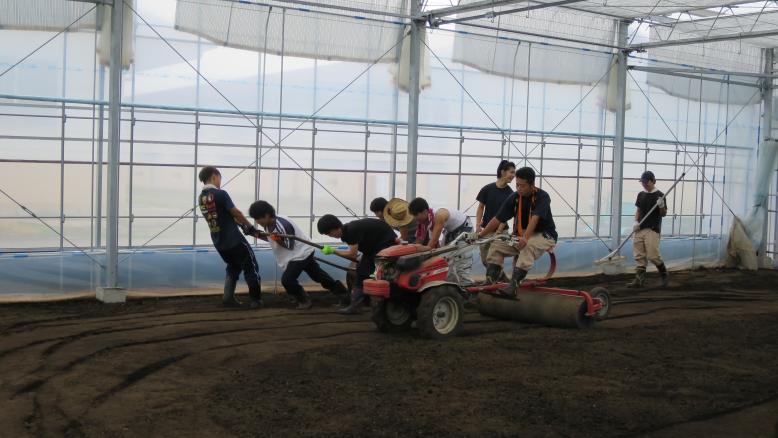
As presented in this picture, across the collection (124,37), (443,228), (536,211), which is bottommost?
(443,228)

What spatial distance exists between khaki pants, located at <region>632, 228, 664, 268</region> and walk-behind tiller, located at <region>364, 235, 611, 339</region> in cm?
413

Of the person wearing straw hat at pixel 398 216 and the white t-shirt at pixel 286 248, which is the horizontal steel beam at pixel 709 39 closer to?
the person wearing straw hat at pixel 398 216

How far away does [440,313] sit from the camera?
807 centimetres

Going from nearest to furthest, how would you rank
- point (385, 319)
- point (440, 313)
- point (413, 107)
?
1. point (440, 313)
2. point (385, 319)
3. point (413, 107)

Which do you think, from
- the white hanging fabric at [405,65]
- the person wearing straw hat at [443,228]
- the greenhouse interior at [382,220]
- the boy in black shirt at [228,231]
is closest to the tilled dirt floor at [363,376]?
the greenhouse interior at [382,220]

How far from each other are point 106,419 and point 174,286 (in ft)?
19.5

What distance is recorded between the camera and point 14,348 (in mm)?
7199

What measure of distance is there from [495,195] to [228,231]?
292 centimetres

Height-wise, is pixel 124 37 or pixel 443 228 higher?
pixel 124 37

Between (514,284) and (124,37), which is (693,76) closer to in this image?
(514,284)

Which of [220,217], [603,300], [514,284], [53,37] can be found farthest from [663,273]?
[53,37]

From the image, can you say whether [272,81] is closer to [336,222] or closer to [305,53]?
[305,53]

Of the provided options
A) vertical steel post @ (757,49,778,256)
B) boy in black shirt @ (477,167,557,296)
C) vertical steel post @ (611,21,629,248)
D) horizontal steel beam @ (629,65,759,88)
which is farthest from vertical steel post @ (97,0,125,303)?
vertical steel post @ (757,49,778,256)

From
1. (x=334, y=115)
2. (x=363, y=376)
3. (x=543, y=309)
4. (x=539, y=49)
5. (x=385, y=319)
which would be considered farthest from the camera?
(x=539, y=49)
